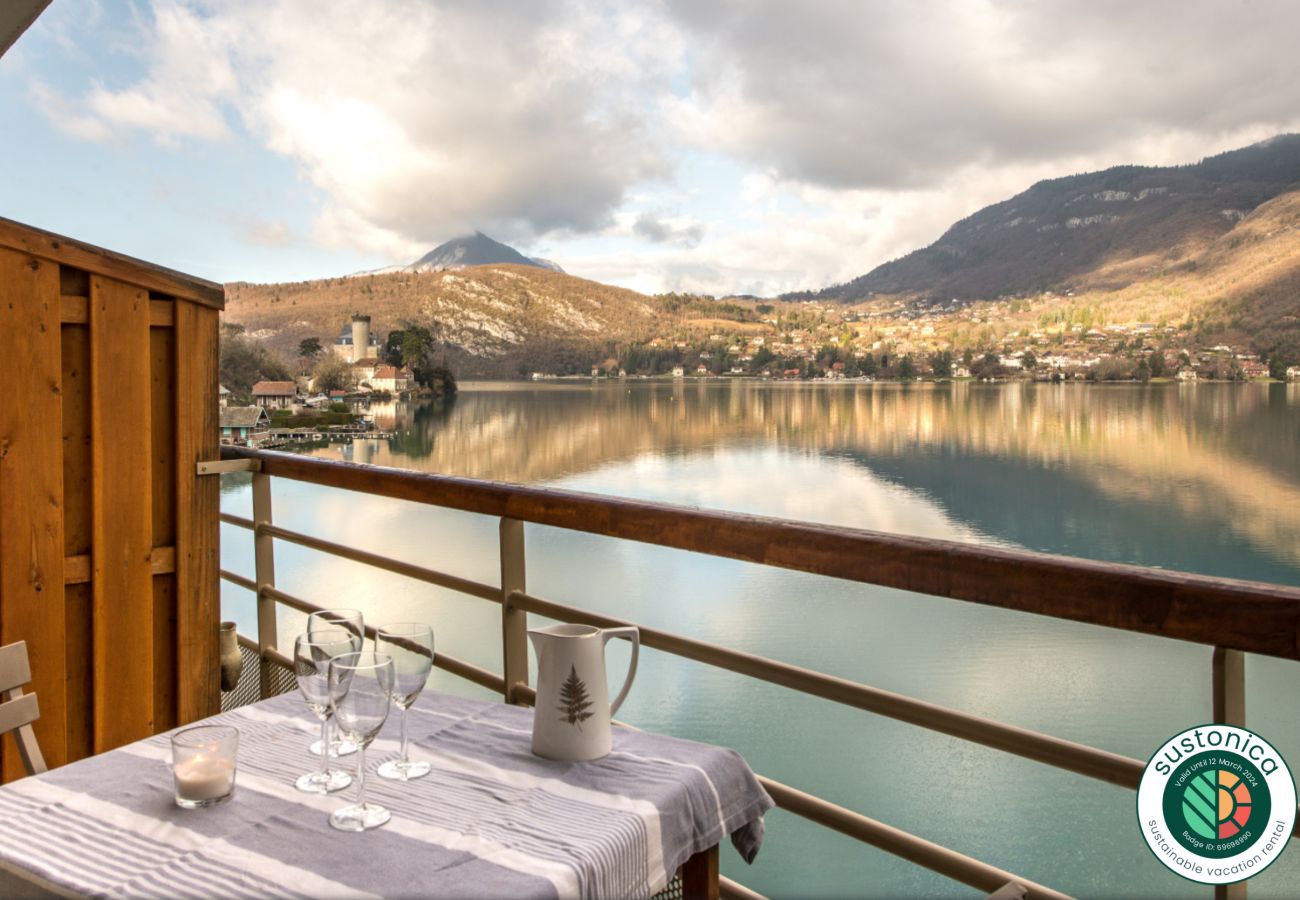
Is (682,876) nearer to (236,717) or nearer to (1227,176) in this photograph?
(236,717)

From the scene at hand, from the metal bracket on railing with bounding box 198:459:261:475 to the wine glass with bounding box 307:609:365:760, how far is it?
1379 millimetres

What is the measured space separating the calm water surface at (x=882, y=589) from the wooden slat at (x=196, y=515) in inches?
54.6

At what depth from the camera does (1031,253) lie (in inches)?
1901

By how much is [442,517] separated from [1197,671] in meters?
20.3

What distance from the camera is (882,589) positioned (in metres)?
18.5

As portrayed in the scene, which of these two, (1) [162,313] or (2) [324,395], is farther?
(2) [324,395]

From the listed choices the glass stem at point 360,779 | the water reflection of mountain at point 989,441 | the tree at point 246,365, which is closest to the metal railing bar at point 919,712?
the glass stem at point 360,779

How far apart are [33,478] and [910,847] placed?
190cm

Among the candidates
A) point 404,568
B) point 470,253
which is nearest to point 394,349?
point 470,253

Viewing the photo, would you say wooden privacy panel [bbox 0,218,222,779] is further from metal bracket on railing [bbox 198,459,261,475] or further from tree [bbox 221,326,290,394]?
tree [bbox 221,326,290,394]

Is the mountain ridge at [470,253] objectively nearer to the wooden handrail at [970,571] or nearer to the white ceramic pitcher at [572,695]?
the wooden handrail at [970,571]

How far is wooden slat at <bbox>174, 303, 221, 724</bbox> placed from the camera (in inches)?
85.7

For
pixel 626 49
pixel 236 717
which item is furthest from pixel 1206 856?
pixel 626 49

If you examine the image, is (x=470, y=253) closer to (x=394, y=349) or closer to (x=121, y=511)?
(x=394, y=349)
